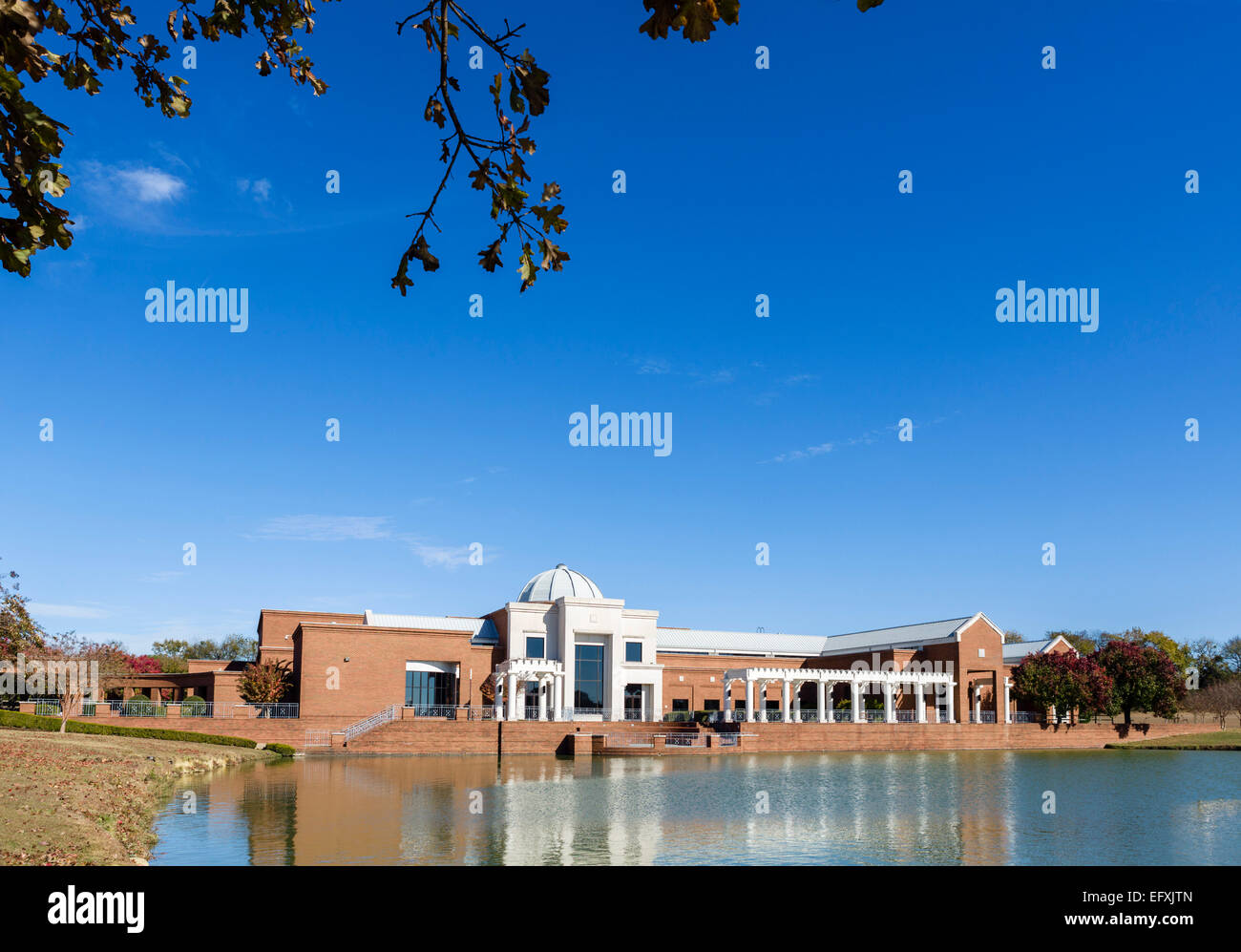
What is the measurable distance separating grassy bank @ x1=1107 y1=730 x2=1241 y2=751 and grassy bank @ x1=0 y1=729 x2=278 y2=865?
54.2 m

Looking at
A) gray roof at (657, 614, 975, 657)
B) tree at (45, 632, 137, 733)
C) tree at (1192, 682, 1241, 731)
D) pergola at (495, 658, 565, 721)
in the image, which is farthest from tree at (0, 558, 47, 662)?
tree at (1192, 682, 1241, 731)

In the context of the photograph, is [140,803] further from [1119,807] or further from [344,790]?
[1119,807]

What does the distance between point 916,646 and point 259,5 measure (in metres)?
65.4

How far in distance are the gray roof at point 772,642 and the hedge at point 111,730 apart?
40.1m

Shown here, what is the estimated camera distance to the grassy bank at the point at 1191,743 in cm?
5778

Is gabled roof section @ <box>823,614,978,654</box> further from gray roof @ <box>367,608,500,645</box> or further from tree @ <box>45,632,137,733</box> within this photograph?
tree @ <box>45,632,137,733</box>

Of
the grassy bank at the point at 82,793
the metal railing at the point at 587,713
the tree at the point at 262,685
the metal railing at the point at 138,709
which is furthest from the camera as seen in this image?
the metal railing at the point at 587,713

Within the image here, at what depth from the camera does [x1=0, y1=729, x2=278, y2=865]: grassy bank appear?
1274 centimetres

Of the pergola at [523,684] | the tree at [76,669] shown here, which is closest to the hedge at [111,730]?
the tree at [76,669]

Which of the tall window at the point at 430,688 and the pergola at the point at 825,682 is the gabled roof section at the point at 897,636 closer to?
the pergola at the point at 825,682

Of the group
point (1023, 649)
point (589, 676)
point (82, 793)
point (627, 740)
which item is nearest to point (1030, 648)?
point (1023, 649)

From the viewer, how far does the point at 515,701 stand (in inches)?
2046
